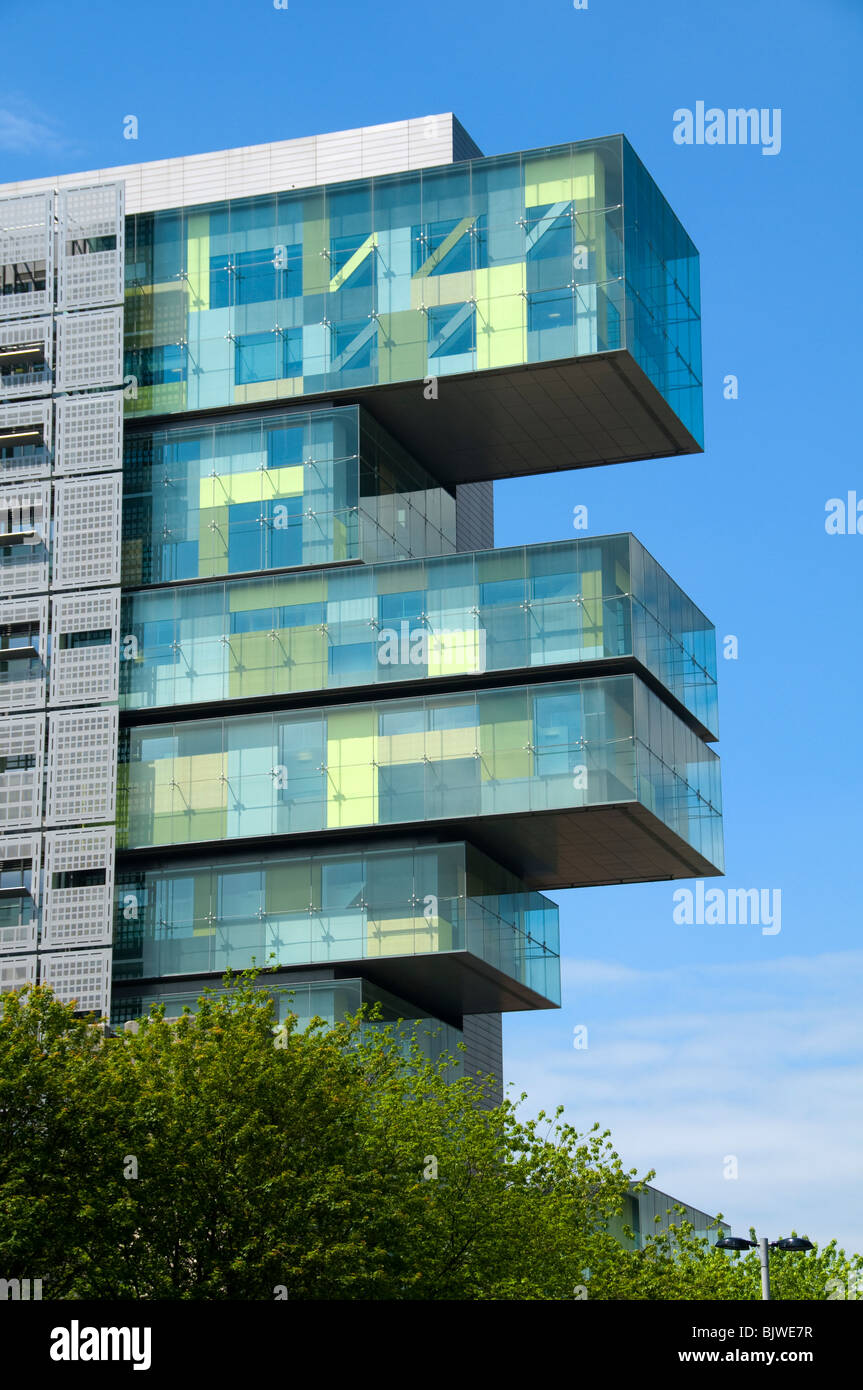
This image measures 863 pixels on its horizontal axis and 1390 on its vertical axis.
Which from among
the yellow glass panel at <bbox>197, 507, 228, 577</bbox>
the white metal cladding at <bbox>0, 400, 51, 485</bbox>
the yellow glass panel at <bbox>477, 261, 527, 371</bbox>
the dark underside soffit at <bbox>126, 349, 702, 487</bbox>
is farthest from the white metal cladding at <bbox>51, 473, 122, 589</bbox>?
the yellow glass panel at <bbox>477, 261, 527, 371</bbox>

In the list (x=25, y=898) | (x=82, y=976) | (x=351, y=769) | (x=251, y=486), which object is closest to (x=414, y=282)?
(x=251, y=486)

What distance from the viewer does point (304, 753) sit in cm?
6981

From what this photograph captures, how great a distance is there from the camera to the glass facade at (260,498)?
71.6 meters

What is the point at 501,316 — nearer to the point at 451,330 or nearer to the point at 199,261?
the point at 451,330

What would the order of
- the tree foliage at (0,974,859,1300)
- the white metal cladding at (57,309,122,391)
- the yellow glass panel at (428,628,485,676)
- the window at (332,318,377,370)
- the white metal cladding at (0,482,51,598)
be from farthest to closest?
1. the white metal cladding at (57,309,122,391)
2. the window at (332,318,377,370)
3. the white metal cladding at (0,482,51,598)
4. the yellow glass panel at (428,628,485,676)
5. the tree foliage at (0,974,859,1300)

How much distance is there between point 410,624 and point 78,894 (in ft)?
46.4

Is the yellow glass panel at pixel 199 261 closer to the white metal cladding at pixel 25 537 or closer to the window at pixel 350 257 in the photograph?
the window at pixel 350 257

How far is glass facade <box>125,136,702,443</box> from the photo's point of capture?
7100 centimetres

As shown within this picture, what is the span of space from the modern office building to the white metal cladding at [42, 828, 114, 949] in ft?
0.39

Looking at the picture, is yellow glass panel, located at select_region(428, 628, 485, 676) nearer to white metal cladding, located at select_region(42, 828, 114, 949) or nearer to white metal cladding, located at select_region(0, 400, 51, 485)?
white metal cladding, located at select_region(42, 828, 114, 949)

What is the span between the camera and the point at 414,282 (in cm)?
7250

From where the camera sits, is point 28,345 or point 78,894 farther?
point 28,345

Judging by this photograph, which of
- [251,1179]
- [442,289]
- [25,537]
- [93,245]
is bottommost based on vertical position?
[251,1179]
